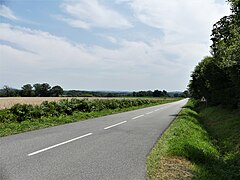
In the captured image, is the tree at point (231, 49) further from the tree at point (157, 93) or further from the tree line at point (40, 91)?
the tree at point (157, 93)

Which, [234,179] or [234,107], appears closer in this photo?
[234,179]

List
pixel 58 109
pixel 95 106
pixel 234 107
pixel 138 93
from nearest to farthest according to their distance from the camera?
pixel 58 109 < pixel 234 107 < pixel 95 106 < pixel 138 93

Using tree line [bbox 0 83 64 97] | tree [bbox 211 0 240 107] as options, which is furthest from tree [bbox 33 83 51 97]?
tree [bbox 211 0 240 107]

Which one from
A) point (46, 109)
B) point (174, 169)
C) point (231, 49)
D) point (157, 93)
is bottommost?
point (174, 169)

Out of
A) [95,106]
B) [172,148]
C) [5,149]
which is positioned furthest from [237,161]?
[95,106]

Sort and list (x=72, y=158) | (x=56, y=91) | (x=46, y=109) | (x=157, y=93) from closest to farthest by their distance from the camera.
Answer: (x=72, y=158) → (x=46, y=109) → (x=56, y=91) → (x=157, y=93)

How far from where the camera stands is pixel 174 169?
286 inches

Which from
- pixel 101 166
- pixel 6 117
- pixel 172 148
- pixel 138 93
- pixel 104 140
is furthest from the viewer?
pixel 138 93

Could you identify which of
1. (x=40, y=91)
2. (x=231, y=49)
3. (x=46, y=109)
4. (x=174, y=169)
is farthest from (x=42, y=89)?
(x=174, y=169)

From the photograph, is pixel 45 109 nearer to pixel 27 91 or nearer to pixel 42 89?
pixel 27 91

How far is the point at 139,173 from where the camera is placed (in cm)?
676

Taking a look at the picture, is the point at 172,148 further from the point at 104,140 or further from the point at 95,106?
the point at 95,106

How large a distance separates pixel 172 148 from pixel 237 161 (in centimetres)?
286

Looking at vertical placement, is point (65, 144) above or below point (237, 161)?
above
